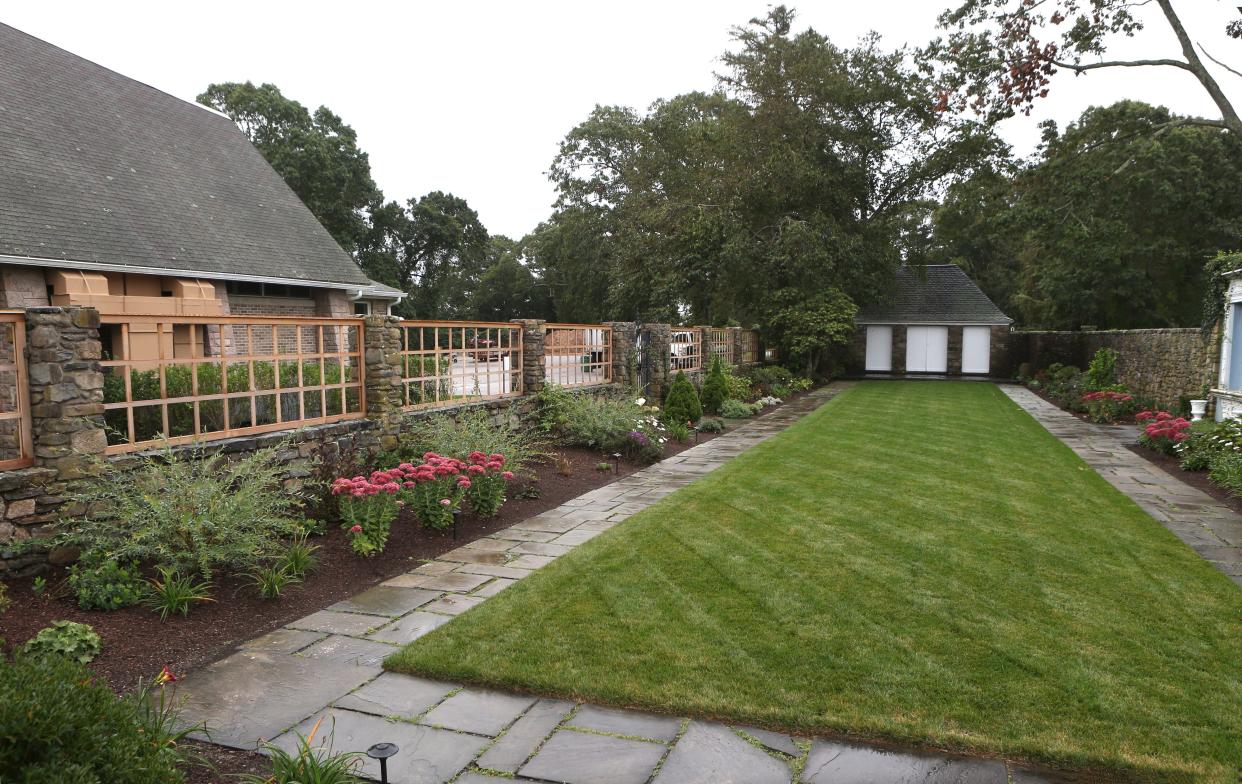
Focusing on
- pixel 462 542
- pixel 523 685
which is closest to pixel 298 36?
pixel 462 542

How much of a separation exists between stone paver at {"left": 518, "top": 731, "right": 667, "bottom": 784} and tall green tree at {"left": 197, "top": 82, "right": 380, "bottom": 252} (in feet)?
104

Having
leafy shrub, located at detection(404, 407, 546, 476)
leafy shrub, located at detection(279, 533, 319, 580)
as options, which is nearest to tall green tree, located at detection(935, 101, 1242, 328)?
leafy shrub, located at detection(404, 407, 546, 476)

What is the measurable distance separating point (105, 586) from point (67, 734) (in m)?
2.56

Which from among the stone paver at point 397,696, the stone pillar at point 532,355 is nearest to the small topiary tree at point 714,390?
the stone pillar at point 532,355

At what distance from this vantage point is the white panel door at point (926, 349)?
2714 cm

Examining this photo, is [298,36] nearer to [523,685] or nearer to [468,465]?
[468,465]

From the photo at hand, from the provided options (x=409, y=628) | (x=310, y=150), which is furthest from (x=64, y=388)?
(x=310, y=150)

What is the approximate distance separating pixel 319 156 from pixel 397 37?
23.6m

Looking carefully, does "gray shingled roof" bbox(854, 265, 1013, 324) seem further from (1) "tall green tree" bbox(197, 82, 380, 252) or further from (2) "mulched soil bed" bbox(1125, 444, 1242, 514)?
(1) "tall green tree" bbox(197, 82, 380, 252)

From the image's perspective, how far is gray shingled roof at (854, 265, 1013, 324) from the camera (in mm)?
26719

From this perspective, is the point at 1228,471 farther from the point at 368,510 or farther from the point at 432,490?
the point at 368,510

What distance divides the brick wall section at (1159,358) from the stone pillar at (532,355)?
10.9m

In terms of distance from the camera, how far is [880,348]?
27812mm

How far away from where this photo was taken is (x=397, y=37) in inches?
403
